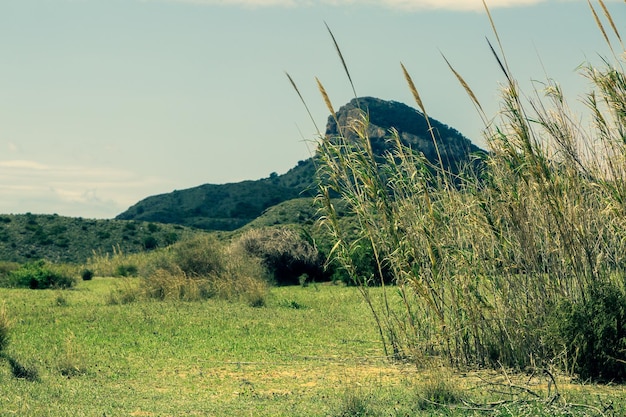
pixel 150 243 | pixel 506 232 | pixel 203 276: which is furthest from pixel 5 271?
pixel 506 232

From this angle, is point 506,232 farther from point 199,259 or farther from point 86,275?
point 86,275

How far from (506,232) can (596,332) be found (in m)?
1.72

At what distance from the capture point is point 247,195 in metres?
75.8

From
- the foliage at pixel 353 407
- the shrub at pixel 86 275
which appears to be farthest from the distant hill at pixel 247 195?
the foliage at pixel 353 407

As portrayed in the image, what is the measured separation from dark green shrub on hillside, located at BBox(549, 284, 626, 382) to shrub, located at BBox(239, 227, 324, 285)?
18.5 metres

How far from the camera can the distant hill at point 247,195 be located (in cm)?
7169

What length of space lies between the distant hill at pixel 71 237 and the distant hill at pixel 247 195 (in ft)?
40.3

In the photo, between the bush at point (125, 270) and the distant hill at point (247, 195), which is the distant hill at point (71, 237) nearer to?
the distant hill at point (247, 195)

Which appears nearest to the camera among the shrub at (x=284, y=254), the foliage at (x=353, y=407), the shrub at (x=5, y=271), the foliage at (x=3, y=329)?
the foliage at (x=353, y=407)

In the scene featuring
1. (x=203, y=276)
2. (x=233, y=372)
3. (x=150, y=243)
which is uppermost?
(x=150, y=243)

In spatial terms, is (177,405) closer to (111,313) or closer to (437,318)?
(437,318)

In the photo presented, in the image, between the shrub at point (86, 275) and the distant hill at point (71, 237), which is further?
the distant hill at point (71, 237)

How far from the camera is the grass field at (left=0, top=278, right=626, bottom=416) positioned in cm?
849

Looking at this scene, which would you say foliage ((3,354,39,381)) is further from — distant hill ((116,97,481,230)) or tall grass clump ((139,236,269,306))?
distant hill ((116,97,481,230))
